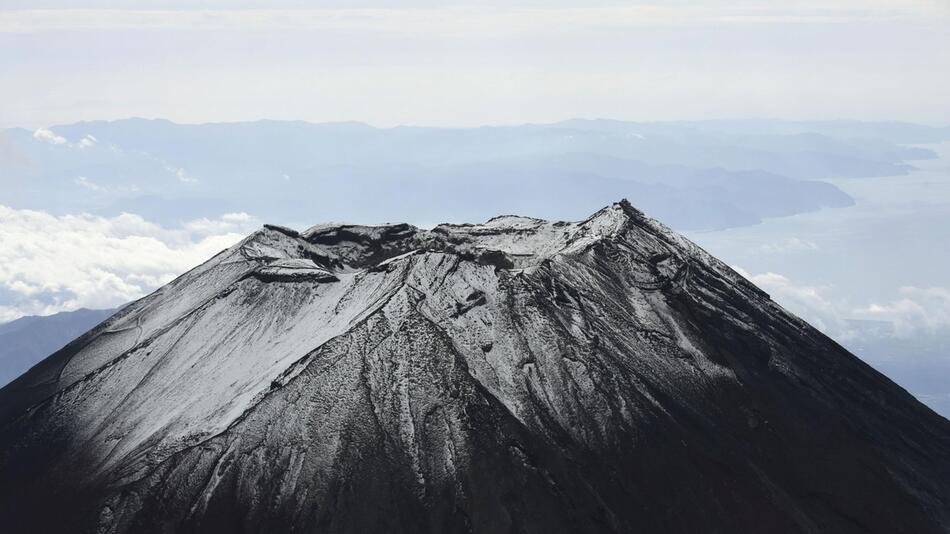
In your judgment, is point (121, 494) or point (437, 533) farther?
point (121, 494)

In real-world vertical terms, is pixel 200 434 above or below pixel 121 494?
above

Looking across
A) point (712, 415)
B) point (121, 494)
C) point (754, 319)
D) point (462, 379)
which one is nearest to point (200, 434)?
point (121, 494)

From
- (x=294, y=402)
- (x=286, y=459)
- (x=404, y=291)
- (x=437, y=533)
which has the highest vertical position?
(x=404, y=291)

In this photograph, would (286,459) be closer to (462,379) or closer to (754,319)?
(462,379)

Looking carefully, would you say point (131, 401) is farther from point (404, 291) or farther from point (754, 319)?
point (754, 319)

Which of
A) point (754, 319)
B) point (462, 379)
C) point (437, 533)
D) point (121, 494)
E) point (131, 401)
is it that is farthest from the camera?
point (754, 319)

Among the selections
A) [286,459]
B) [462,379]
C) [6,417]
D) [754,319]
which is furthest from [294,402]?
[754,319]

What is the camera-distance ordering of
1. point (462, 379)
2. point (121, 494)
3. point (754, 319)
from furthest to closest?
1. point (754, 319)
2. point (462, 379)
3. point (121, 494)
